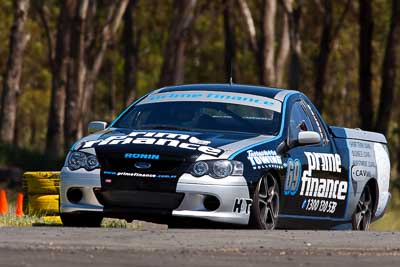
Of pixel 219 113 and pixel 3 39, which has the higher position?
pixel 219 113

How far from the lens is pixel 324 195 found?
12.7 m

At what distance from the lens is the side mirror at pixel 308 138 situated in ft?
39.5

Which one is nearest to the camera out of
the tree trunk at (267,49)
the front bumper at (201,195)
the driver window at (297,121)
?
the front bumper at (201,195)

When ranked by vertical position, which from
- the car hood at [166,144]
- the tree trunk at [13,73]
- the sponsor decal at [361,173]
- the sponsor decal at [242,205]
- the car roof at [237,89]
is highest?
the car roof at [237,89]

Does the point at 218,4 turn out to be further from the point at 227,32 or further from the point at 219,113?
the point at 219,113

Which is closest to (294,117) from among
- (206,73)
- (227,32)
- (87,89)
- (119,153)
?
(119,153)

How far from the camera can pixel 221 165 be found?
1087cm

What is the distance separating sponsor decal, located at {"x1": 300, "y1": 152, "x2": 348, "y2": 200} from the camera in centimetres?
1234

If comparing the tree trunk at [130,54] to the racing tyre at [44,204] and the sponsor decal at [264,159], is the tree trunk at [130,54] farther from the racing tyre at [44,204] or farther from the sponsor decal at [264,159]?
the sponsor decal at [264,159]

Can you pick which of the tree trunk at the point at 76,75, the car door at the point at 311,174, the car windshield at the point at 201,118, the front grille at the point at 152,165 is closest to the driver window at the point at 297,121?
the car door at the point at 311,174

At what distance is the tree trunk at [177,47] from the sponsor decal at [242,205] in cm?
2092

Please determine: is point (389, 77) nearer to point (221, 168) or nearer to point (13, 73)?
point (13, 73)

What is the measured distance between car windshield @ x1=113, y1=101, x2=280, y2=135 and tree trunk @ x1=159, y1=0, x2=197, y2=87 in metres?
19.5

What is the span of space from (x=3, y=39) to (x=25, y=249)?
57193mm
